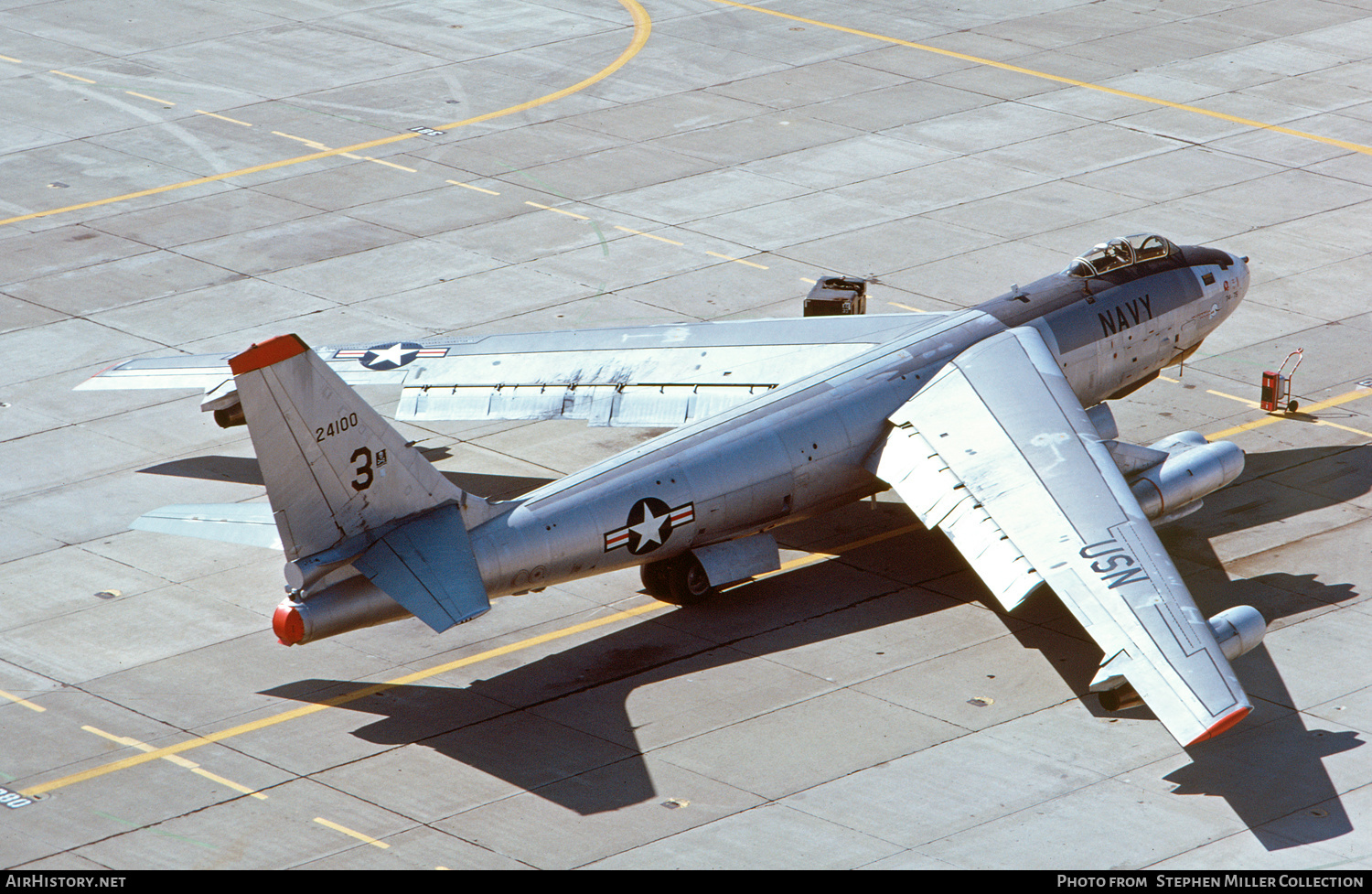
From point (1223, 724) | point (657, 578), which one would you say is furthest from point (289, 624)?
point (1223, 724)

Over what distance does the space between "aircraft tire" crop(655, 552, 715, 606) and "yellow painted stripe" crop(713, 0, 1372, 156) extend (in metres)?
29.0

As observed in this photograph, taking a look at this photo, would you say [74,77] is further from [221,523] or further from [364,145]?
[221,523]

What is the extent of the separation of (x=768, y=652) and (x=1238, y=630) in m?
7.18

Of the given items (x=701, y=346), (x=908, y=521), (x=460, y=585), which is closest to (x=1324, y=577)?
(x=908, y=521)

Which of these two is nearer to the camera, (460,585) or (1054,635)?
(460,585)

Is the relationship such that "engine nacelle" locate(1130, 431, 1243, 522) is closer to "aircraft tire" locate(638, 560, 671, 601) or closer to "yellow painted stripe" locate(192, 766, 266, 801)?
"aircraft tire" locate(638, 560, 671, 601)

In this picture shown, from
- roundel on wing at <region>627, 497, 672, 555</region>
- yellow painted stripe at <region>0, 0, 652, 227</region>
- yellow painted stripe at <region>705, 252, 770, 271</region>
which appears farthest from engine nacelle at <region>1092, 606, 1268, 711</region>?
yellow painted stripe at <region>0, 0, 652, 227</region>

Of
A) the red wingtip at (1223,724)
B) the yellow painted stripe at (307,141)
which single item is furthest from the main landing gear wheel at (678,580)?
the yellow painted stripe at (307,141)

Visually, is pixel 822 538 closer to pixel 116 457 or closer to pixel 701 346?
pixel 701 346

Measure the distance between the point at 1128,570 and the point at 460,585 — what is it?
9554 mm

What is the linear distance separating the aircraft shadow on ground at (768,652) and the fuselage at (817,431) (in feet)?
4.55

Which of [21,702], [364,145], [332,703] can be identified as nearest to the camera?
[21,702]

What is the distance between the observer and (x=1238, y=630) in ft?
86.3

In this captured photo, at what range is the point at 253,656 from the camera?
2922cm
